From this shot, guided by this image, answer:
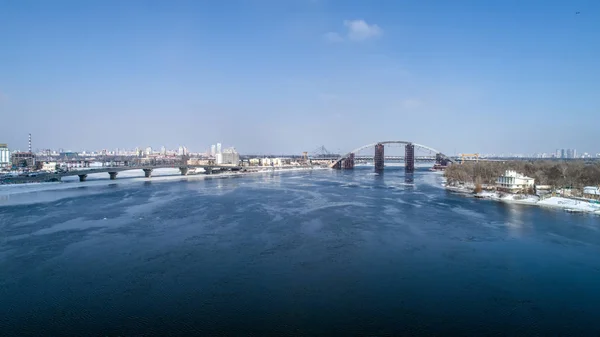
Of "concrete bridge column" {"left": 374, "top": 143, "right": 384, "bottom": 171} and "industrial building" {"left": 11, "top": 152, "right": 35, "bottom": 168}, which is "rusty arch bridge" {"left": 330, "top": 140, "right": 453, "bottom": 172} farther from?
"industrial building" {"left": 11, "top": 152, "right": 35, "bottom": 168}

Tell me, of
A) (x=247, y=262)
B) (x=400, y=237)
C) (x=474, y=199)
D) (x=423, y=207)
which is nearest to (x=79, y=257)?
(x=247, y=262)

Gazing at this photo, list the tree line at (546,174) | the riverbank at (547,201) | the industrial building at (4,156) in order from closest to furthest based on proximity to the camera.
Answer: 1. the riverbank at (547,201)
2. the tree line at (546,174)
3. the industrial building at (4,156)

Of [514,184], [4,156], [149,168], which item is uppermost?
[4,156]

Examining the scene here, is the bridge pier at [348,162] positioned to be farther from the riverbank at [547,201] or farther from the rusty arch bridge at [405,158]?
the riverbank at [547,201]

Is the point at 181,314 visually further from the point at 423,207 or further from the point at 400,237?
the point at 423,207

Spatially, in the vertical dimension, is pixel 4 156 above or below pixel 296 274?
above

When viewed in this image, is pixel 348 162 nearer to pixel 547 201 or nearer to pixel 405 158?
pixel 405 158

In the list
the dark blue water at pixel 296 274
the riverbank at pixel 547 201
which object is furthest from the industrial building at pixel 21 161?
the riverbank at pixel 547 201

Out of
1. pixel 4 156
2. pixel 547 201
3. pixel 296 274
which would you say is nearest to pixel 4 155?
pixel 4 156
